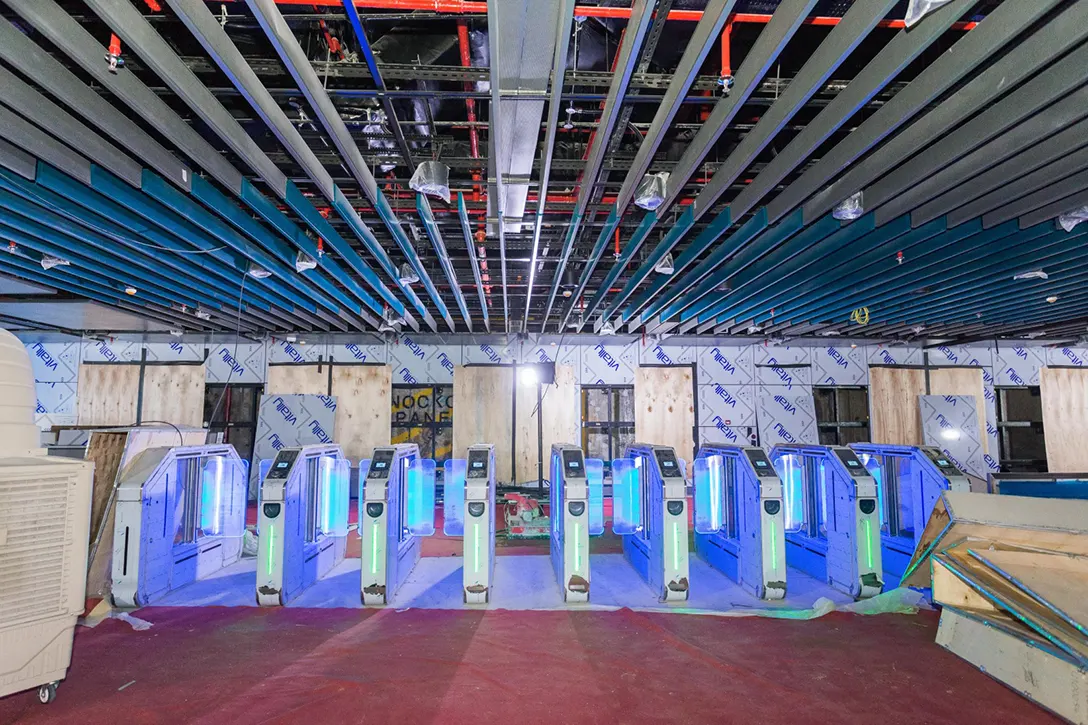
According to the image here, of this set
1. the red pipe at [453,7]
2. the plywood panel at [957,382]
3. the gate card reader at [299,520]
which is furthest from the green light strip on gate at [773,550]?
the plywood panel at [957,382]

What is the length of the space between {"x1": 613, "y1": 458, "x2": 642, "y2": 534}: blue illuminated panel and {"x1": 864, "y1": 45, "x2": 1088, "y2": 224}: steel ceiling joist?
377cm

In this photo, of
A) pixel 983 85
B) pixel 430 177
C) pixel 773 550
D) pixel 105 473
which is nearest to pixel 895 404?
pixel 773 550

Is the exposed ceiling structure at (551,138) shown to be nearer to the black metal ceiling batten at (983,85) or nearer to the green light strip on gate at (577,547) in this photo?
the black metal ceiling batten at (983,85)

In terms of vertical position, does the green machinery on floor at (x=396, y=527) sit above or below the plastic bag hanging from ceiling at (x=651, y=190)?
below

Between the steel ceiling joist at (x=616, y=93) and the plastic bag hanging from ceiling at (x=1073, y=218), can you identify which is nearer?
the steel ceiling joist at (x=616, y=93)

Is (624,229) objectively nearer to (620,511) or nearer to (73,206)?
(620,511)

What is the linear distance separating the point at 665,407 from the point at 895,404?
4.86 meters

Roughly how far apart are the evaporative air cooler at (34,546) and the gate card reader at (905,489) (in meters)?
6.69

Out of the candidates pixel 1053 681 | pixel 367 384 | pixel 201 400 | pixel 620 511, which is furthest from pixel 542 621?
pixel 201 400

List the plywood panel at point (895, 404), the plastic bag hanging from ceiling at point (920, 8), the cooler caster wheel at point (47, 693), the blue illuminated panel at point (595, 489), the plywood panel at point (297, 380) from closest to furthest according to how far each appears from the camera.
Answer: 1. the plastic bag hanging from ceiling at point (920, 8)
2. the cooler caster wheel at point (47, 693)
3. the blue illuminated panel at point (595, 489)
4. the plywood panel at point (297, 380)
5. the plywood panel at point (895, 404)

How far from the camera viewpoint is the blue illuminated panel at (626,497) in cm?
681

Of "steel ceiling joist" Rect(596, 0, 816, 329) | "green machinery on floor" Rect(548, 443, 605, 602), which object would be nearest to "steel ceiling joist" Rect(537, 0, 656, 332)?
"steel ceiling joist" Rect(596, 0, 816, 329)

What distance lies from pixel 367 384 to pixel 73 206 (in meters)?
7.28

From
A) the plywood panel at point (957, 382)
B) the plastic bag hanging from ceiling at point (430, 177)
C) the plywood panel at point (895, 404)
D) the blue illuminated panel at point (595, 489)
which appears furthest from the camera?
the plywood panel at point (957, 382)
